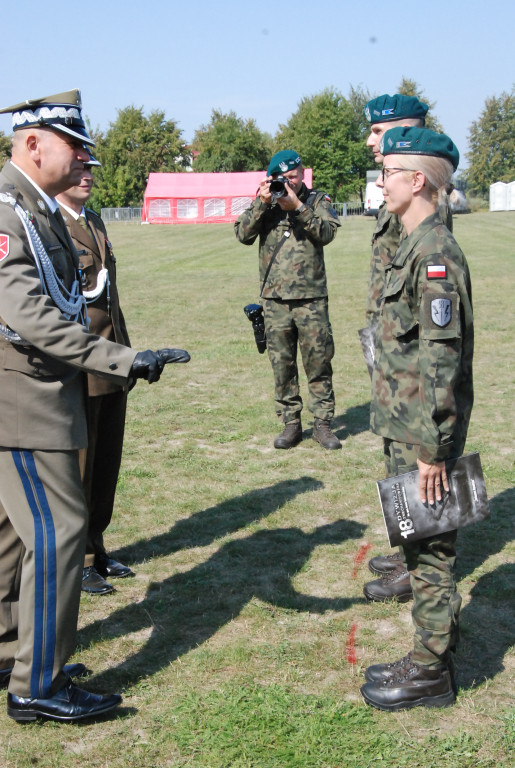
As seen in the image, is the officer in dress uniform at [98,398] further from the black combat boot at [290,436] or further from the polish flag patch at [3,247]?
the black combat boot at [290,436]

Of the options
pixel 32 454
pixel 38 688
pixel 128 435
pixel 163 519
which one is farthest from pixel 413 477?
pixel 128 435

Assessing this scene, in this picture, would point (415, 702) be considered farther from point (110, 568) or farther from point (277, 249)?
point (277, 249)

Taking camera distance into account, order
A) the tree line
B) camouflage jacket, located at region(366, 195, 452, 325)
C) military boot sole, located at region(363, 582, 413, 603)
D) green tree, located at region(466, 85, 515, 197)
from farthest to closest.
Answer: green tree, located at region(466, 85, 515, 197), the tree line, camouflage jacket, located at region(366, 195, 452, 325), military boot sole, located at region(363, 582, 413, 603)

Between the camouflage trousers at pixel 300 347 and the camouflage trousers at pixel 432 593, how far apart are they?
335cm

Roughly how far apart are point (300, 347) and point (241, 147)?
68482mm

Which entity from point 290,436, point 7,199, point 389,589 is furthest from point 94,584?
point 290,436

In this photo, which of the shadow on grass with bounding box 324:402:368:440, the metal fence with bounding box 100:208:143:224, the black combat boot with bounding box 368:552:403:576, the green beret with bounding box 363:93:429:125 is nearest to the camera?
the black combat boot with bounding box 368:552:403:576

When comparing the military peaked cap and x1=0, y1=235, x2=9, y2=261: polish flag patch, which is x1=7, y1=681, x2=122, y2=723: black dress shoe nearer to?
x1=0, y1=235, x2=9, y2=261: polish flag patch

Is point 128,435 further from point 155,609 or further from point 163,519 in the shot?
point 155,609

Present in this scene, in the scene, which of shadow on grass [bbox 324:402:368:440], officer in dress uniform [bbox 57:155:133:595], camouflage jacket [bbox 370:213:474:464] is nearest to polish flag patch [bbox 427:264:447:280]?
camouflage jacket [bbox 370:213:474:464]

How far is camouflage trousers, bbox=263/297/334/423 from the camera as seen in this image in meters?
6.39

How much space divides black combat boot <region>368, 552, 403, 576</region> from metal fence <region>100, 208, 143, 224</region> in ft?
161

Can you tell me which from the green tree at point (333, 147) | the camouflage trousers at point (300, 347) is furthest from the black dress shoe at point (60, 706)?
the green tree at point (333, 147)

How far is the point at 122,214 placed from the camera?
174 feet
